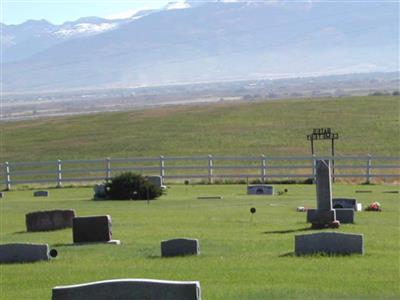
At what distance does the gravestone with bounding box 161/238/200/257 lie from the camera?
20.2 metres

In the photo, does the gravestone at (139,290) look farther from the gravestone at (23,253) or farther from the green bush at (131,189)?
the green bush at (131,189)

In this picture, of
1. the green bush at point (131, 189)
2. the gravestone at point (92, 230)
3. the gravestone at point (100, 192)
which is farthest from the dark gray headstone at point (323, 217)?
the gravestone at point (100, 192)

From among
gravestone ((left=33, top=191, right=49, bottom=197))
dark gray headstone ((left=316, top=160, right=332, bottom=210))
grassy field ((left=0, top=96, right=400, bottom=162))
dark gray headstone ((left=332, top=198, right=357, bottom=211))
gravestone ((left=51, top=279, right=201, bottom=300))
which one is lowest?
gravestone ((left=51, top=279, right=201, bottom=300))

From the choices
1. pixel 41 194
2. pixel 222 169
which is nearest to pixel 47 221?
pixel 41 194

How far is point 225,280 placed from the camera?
1734 centimetres

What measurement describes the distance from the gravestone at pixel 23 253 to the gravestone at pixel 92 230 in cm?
272

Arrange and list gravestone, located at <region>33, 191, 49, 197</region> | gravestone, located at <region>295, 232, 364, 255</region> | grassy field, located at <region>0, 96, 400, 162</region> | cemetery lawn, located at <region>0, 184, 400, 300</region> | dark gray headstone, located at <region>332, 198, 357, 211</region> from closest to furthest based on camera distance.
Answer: cemetery lawn, located at <region>0, 184, 400, 300</region>, gravestone, located at <region>295, 232, 364, 255</region>, dark gray headstone, located at <region>332, 198, 357, 211</region>, gravestone, located at <region>33, 191, 49, 197</region>, grassy field, located at <region>0, 96, 400, 162</region>

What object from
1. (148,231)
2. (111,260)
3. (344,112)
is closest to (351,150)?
(344,112)

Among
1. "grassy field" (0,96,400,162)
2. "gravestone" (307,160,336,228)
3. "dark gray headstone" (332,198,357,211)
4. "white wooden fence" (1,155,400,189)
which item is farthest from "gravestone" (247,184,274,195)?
"grassy field" (0,96,400,162)

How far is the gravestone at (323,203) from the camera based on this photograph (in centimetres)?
2439

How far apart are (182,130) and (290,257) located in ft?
194

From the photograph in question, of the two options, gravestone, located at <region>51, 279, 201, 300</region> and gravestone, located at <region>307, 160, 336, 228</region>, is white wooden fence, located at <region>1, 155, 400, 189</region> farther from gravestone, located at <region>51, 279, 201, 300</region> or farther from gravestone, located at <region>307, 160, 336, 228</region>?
gravestone, located at <region>51, 279, 201, 300</region>

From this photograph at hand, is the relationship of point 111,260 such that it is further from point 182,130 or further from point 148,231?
point 182,130

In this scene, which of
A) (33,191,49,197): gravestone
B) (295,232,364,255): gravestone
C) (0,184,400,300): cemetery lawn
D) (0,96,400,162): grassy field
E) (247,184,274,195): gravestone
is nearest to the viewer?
(0,184,400,300): cemetery lawn
